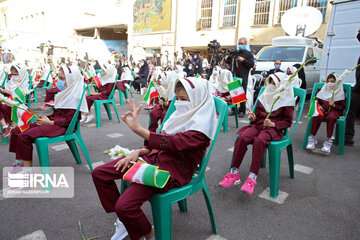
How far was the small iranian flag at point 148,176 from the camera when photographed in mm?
1384

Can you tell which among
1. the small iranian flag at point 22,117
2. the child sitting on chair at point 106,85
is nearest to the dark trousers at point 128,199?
the small iranian flag at point 22,117

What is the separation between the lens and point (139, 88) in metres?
9.84

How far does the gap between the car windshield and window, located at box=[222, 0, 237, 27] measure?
39.6ft

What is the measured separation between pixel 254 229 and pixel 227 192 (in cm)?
59

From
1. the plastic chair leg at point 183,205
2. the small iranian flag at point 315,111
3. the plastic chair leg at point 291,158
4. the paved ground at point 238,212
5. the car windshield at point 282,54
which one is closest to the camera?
the paved ground at point 238,212

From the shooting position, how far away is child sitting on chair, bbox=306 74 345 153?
3.53m

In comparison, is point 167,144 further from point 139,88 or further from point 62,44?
point 62,44

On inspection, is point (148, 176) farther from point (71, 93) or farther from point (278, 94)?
point (278, 94)

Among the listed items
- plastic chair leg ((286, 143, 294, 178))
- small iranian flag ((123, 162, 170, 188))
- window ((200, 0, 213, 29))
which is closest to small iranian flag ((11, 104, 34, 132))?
small iranian flag ((123, 162, 170, 188))

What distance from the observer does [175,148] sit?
1.48m

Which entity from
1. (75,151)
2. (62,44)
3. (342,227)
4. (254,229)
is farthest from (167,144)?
(62,44)

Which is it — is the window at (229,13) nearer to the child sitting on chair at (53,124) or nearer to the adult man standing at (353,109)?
the adult man standing at (353,109)

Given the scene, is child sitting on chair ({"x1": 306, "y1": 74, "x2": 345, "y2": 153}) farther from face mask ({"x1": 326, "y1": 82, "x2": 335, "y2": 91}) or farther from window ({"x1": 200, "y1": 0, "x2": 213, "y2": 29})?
window ({"x1": 200, "y1": 0, "x2": 213, "y2": 29})

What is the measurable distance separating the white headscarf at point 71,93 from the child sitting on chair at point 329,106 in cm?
316
